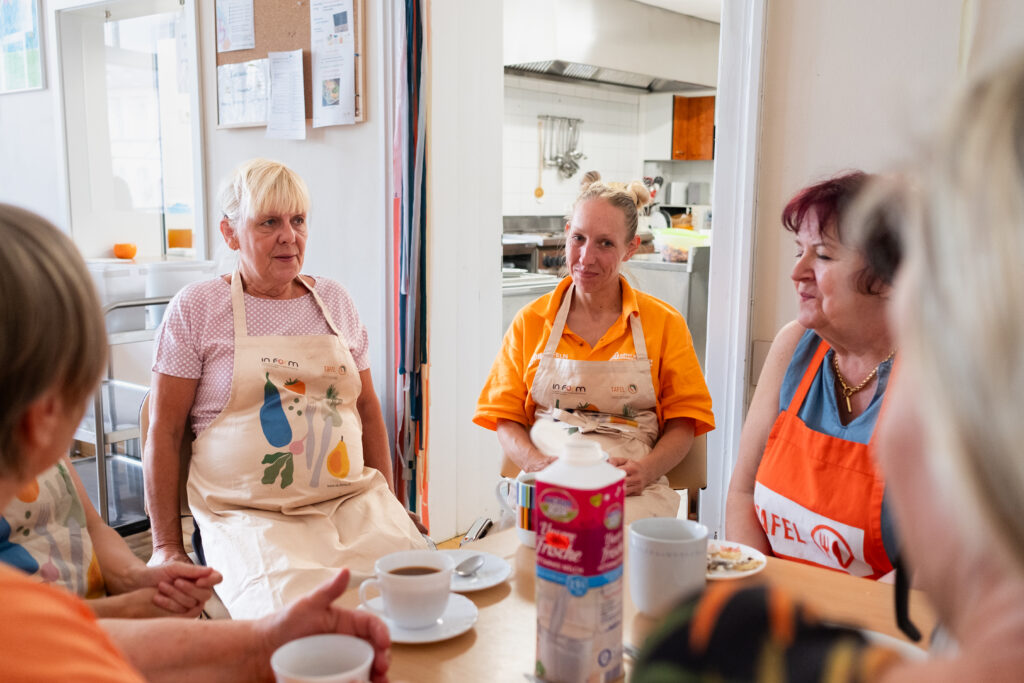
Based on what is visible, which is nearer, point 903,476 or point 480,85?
point 903,476

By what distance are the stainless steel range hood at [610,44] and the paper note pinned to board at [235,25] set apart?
2567 millimetres

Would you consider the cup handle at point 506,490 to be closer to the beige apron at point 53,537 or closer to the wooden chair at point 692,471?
the wooden chair at point 692,471

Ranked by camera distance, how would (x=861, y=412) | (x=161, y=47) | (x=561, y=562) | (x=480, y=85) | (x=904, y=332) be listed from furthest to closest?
(x=161, y=47)
(x=480, y=85)
(x=861, y=412)
(x=561, y=562)
(x=904, y=332)

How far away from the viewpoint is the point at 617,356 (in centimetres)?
206

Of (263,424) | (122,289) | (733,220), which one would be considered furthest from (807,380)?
(122,289)

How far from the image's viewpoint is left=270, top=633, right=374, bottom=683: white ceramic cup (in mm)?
826

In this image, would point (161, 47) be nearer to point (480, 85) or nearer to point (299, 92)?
point (299, 92)

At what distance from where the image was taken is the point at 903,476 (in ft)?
1.49

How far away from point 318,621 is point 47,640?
378mm

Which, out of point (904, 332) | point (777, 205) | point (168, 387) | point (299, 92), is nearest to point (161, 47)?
point (299, 92)

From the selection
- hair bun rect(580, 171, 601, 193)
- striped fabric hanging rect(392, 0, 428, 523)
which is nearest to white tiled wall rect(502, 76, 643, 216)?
striped fabric hanging rect(392, 0, 428, 523)

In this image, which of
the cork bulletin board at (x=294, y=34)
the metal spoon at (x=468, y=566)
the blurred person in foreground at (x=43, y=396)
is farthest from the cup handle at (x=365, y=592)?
the cork bulletin board at (x=294, y=34)

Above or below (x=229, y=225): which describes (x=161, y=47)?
above

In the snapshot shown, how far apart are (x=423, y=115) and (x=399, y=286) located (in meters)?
0.54
